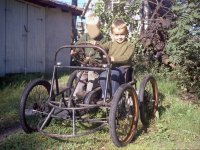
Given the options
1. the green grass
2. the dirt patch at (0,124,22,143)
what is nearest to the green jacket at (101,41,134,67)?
the green grass

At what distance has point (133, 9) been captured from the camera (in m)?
12.8

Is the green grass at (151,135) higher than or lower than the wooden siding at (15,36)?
lower

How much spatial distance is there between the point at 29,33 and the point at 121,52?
8.43 metres

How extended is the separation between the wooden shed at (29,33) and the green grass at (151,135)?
202 inches

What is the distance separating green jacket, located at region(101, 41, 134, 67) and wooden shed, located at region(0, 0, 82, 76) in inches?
282

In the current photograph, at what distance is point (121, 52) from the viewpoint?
19.2 ft

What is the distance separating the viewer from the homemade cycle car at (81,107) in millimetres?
5113

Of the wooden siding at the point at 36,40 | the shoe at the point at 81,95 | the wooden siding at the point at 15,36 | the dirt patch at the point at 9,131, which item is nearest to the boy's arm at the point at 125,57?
the shoe at the point at 81,95

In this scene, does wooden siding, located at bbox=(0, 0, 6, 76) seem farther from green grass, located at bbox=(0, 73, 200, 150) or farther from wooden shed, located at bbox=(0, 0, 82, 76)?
green grass, located at bbox=(0, 73, 200, 150)

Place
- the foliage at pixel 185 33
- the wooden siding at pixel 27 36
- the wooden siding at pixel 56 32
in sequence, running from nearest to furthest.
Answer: the foliage at pixel 185 33 → the wooden siding at pixel 27 36 → the wooden siding at pixel 56 32

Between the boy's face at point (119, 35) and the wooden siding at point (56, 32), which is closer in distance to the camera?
the boy's face at point (119, 35)

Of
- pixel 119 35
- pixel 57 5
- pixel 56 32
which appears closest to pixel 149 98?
pixel 119 35

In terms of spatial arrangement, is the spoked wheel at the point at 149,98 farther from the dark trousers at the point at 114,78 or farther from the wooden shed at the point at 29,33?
the wooden shed at the point at 29,33

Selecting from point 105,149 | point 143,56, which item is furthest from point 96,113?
point 143,56
